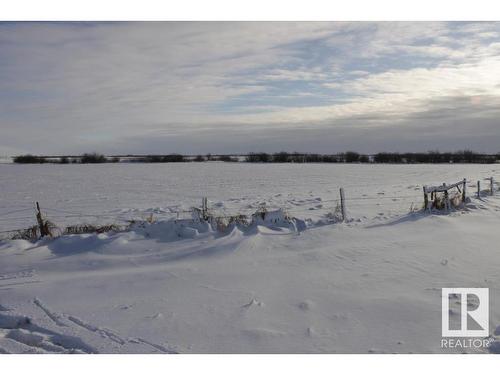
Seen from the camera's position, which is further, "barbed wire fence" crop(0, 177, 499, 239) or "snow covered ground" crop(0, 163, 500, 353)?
"barbed wire fence" crop(0, 177, 499, 239)

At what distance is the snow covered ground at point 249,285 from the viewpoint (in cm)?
458

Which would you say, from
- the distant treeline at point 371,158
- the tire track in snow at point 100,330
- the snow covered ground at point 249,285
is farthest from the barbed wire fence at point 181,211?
the distant treeline at point 371,158

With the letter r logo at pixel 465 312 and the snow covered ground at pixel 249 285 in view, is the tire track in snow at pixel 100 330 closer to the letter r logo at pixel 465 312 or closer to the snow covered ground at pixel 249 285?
the snow covered ground at pixel 249 285

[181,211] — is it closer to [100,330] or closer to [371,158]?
[100,330]

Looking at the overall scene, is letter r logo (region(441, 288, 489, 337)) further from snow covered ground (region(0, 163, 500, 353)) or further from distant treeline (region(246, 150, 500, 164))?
distant treeline (region(246, 150, 500, 164))

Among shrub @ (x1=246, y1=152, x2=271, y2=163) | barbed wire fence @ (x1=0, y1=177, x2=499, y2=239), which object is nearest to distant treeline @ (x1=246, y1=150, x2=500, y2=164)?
shrub @ (x1=246, y1=152, x2=271, y2=163)

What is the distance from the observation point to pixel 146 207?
15.2 m

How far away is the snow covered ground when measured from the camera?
4.58 metres

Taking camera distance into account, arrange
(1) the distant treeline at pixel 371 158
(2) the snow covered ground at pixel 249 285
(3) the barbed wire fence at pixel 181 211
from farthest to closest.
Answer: (1) the distant treeline at pixel 371 158 < (3) the barbed wire fence at pixel 181 211 < (2) the snow covered ground at pixel 249 285

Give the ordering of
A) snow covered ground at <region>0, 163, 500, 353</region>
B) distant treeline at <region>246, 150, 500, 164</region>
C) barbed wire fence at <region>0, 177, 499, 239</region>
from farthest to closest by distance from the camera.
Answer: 1. distant treeline at <region>246, 150, 500, 164</region>
2. barbed wire fence at <region>0, 177, 499, 239</region>
3. snow covered ground at <region>0, 163, 500, 353</region>

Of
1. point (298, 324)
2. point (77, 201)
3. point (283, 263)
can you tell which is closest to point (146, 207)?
point (77, 201)

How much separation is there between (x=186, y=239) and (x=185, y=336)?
160 inches

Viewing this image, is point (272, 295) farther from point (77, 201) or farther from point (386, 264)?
point (77, 201)

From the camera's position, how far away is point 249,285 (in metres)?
6.13
